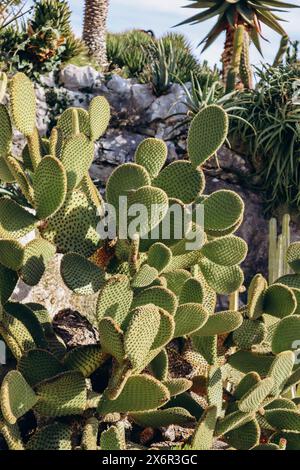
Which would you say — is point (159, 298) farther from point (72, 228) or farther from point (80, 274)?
point (72, 228)

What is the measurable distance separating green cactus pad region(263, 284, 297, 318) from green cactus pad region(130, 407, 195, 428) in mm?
533

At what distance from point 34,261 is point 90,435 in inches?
24.3

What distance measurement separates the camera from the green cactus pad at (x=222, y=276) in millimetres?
3004

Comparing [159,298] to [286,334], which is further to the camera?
[286,334]

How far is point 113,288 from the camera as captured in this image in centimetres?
255

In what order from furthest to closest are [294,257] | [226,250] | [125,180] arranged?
[294,257] < [226,250] < [125,180]

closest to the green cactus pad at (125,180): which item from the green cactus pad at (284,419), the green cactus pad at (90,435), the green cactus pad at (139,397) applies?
the green cactus pad at (139,397)

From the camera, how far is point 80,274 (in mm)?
2711

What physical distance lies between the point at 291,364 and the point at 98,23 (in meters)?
8.02

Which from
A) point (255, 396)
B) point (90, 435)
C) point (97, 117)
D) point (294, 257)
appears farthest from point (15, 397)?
point (294, 257)

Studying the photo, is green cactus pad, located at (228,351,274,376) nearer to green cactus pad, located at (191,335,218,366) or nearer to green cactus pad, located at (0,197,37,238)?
green cactus pad, located at (191,335,218,366)

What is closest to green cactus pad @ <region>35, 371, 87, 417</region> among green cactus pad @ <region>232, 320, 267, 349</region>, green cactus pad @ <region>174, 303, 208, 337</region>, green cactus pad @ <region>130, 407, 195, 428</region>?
green cactus pad @ <region>130, 407, 195, 428</region>

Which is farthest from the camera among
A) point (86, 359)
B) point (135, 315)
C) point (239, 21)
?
point (239, 21)
